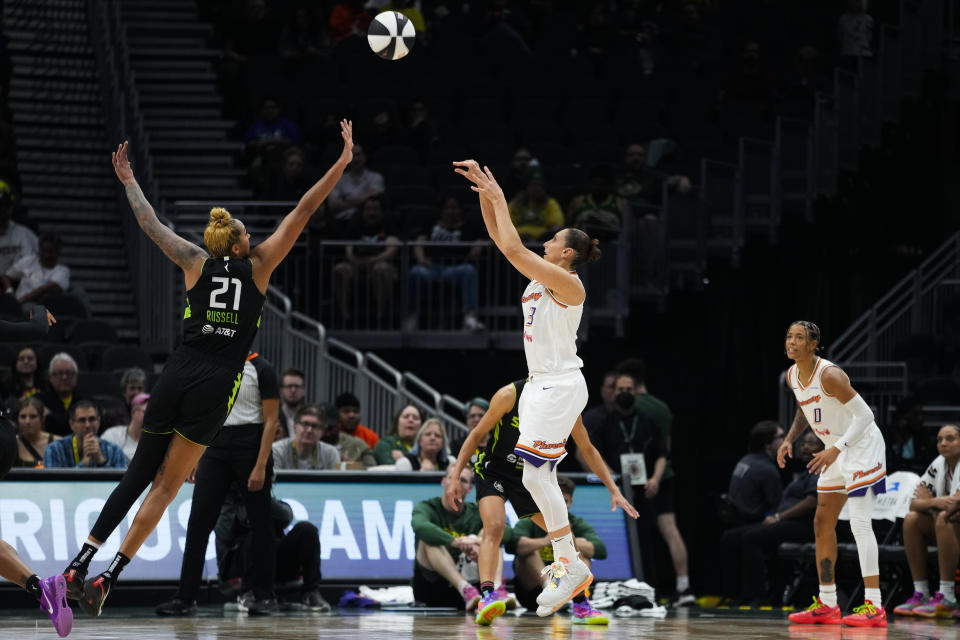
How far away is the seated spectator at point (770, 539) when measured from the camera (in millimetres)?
13938

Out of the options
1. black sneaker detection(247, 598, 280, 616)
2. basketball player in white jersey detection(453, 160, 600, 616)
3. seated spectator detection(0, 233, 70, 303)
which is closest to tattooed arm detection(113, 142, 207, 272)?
basketball player in white jersey detection(453, 160, 600, 616)

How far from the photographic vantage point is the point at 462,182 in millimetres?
A: 19703

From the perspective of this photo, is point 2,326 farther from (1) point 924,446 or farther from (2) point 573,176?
(2) point 573,176

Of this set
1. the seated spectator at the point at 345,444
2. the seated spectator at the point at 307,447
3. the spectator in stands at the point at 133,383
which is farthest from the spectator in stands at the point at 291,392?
the spectator in stands at the point at 133,383

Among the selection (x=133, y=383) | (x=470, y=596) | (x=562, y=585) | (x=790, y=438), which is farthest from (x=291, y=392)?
(x=562, y=585)

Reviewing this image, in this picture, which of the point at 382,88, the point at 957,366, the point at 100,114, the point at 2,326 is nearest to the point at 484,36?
the point at 382,88

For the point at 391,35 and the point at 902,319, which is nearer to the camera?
the point at 391,35

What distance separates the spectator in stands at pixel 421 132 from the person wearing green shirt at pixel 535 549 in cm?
783

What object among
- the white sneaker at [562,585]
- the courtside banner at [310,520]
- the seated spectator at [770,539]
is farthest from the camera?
the seated spectator at [770,539]

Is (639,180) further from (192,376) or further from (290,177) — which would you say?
(192,376)

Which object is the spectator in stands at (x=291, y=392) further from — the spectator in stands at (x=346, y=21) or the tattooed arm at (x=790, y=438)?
the spectator in stands at (x=346, y=21)

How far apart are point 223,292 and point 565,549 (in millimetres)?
2688

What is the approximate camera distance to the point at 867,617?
10852 mm

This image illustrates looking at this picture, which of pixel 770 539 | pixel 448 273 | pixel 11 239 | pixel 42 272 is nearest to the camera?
pixel 770 539
